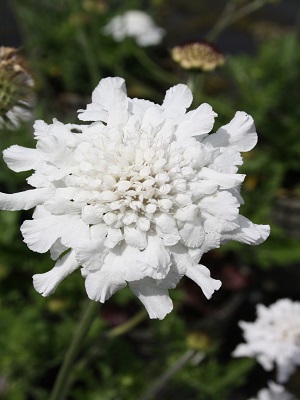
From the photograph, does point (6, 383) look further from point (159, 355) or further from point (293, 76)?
point (293, 76)

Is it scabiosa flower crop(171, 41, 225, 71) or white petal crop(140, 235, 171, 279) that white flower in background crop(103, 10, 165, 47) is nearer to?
scabiosa flower crop(171, 41, 225, 71)

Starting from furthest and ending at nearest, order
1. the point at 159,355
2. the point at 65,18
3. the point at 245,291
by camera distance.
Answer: the point at 65,18
the point at 245,291
the point at 159,355

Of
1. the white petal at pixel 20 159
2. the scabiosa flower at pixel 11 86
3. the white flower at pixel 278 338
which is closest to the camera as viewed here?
the white petal at pixel 20 159

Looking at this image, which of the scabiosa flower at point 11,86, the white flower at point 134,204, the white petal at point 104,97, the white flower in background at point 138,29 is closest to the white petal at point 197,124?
the white flower at point 134,204

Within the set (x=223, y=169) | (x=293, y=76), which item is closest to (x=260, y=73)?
(x=293, y=76)

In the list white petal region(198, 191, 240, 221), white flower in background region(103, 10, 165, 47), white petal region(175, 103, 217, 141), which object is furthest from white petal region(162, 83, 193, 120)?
white flower in background region(103, 10, 165, 47)

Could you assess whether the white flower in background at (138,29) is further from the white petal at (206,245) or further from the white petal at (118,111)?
the white petal at (206,245)
